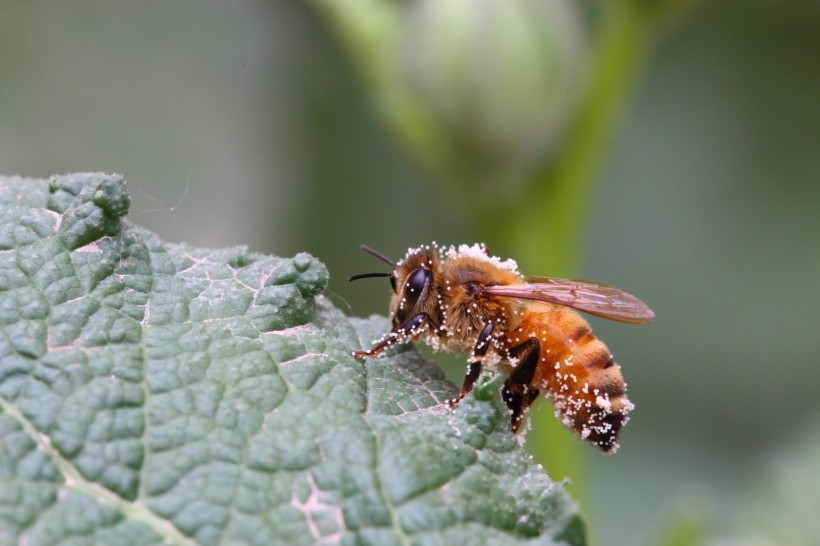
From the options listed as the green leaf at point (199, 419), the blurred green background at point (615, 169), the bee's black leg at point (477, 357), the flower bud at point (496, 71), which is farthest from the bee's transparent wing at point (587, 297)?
the blurred green background at point (615, 169)

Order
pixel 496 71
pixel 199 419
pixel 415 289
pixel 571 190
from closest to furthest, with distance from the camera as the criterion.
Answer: pixel 199 419
pixel 415 289
pixel 496 71
pixel 571 190

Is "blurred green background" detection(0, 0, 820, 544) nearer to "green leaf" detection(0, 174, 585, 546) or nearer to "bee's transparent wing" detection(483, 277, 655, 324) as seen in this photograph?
"bee's transparent wing" detection(483, 277, 655, 324)

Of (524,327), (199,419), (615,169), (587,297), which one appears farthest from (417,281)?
(615,169)

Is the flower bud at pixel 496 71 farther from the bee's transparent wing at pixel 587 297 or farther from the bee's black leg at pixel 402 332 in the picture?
the bee's black leg at pixel 402 332

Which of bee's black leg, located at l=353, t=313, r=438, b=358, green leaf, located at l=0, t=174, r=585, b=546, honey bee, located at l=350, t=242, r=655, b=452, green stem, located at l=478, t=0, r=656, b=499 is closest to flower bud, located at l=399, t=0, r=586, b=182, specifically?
green stem, located at l=478, t=0, r=656, b=499

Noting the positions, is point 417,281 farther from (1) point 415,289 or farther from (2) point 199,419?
(2) point 199,419
